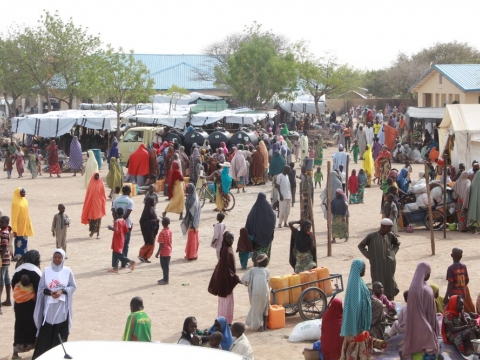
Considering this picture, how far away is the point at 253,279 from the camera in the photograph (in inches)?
384

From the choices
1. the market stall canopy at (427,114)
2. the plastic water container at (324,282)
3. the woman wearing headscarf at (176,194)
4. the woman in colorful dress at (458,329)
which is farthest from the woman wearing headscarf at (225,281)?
the market stall canopy at (427,114)

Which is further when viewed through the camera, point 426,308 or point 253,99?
point 253,99

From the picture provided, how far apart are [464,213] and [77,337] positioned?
919 cm

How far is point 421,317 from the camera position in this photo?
307 inches

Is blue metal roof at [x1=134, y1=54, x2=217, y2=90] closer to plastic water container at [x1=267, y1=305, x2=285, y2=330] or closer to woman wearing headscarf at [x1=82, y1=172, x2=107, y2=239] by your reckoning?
woman wearing headscarf at [x1=82, y1=172, x2=107, y2=239]

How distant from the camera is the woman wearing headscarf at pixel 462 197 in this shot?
634 inches

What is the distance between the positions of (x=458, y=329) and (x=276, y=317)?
240cm

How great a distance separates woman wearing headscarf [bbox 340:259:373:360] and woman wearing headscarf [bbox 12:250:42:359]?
327cm

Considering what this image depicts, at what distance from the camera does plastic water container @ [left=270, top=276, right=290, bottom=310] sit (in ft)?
33.6

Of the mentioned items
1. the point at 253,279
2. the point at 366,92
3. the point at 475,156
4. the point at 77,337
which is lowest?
the point at 77,337

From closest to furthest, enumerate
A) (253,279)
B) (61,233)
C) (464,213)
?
(253,279) < (61,233) < (464,213)

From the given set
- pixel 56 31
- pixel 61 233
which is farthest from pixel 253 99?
pixel 61 233

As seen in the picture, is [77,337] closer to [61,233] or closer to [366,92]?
[61,233]

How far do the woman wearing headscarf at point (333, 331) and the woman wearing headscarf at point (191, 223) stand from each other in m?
5.93
